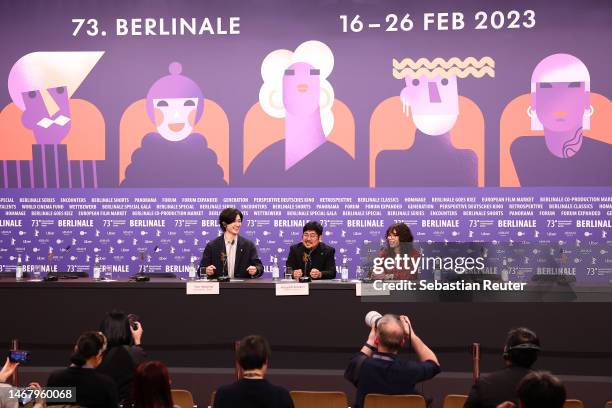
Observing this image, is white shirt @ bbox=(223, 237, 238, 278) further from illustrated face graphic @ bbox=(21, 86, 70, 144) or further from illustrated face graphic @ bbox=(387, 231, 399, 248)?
illustrated face graphic @ bbox=(21, 86, 70, 144)

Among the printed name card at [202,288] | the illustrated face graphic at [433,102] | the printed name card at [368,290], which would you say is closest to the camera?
the printed name card at [368,290]

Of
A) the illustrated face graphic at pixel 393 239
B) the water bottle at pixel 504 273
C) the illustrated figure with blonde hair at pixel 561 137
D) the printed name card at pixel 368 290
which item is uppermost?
the illustrated figure with blonde hair at pixel 561 137

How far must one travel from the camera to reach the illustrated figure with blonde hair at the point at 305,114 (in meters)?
7.85

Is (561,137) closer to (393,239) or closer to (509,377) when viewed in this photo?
(393,239)

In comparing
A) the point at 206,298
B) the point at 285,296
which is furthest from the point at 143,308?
the point at 285,296

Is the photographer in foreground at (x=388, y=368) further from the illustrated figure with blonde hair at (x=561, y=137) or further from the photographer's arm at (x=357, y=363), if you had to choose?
the illustrated figure with blonde hair at (x=561, y=137)

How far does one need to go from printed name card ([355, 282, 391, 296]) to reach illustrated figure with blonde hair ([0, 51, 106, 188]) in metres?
3.70

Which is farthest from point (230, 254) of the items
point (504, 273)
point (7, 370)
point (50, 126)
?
point (7, 370)

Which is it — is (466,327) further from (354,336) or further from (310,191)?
(310,191)

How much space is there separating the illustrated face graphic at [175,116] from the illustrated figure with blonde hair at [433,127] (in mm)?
1894

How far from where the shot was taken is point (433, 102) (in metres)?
7.71

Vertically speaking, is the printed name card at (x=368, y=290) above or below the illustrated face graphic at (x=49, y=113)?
below

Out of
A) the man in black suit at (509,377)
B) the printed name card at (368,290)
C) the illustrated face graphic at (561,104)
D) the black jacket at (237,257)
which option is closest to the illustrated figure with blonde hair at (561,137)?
the illustrated face graphic at (561,104)

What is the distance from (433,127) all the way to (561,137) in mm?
1266
